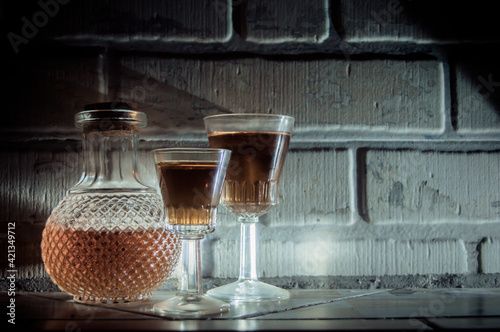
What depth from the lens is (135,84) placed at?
1.11 m

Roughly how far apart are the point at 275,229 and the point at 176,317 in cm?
36

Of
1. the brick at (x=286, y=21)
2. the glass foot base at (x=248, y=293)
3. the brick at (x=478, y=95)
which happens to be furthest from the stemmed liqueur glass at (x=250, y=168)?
the brick at (x=478, y=95)

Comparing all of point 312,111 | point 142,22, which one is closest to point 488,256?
point 312,111

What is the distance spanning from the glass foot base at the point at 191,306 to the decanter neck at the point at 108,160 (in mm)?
237

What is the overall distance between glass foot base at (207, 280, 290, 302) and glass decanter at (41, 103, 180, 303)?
4.2 inches

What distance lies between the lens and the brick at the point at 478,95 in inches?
44.6

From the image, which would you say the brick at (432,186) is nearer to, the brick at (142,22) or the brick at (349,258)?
the brick at (349,258)

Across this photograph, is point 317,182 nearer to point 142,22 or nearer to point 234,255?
point 234,255

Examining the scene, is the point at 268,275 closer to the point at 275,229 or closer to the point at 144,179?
the point at 275,229

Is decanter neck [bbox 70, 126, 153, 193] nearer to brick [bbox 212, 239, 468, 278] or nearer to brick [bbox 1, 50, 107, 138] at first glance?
brick [bbox 1, 50, 107, 138]

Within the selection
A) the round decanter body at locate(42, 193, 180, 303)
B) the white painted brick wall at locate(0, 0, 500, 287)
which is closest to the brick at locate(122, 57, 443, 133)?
the white painted brick wall at locate(0, 0, 500, 287)

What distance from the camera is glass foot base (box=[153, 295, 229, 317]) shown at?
0.80m

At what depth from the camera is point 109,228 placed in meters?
0.91

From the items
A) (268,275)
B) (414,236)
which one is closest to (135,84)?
(268,275)
